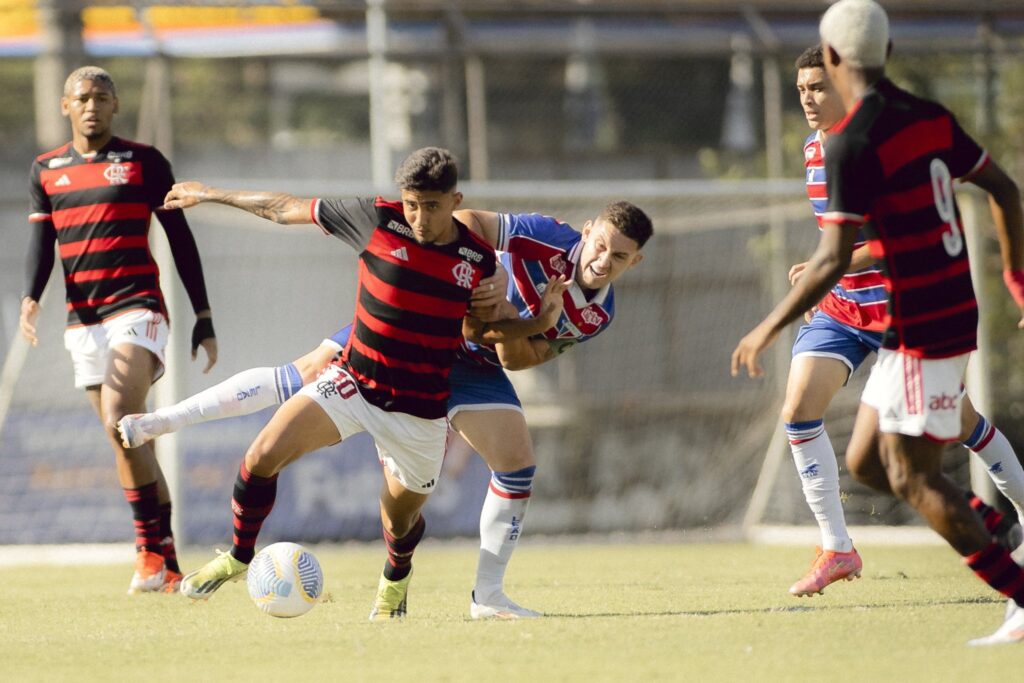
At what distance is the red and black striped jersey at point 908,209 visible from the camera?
480 centimetres

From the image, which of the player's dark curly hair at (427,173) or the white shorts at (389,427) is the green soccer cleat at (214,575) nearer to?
the white shorts at (389,427)

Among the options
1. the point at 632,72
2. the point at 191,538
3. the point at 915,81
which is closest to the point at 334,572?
the point at 191,538

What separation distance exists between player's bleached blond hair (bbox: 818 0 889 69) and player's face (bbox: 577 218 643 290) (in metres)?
1.54

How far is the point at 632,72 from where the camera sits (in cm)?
1928

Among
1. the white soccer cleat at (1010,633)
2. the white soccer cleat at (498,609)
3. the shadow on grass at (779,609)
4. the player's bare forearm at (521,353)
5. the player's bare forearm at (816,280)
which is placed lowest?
the shadow on grass at (779,609)

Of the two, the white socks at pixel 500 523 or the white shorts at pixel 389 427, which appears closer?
the white shorts at pixel 389 427

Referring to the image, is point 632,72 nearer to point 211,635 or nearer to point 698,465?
point 698,465

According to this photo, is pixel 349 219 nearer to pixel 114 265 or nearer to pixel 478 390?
pixel 478 390

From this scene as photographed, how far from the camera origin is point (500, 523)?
643 centimetres

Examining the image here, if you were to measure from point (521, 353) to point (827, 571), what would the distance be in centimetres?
175

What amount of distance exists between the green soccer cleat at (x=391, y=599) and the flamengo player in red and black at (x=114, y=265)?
162cm

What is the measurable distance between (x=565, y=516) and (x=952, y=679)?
7.77 m

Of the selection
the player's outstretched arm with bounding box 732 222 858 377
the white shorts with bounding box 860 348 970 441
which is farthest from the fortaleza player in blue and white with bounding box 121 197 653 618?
the white shorts with bounding box 860 348 970 441

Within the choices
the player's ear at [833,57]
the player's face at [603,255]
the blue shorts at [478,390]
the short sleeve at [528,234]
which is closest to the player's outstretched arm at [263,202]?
the short sleeve at [528,234]
